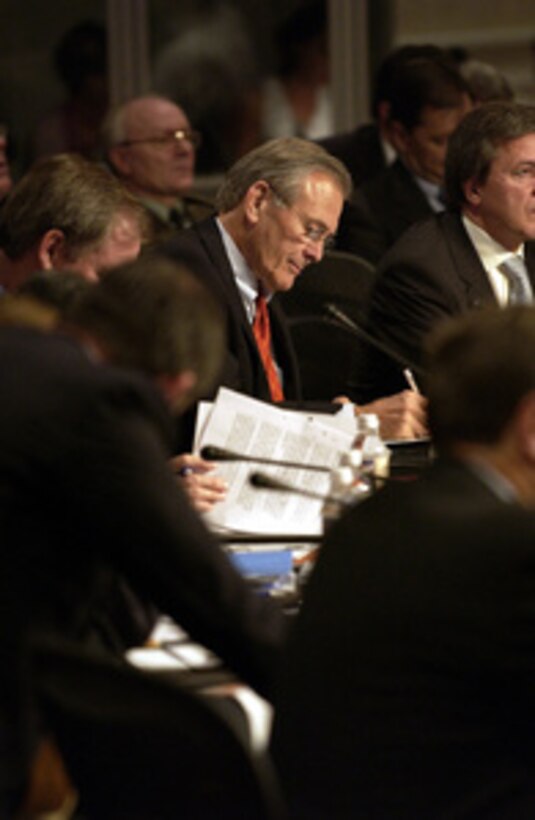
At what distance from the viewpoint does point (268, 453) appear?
3.65 metres

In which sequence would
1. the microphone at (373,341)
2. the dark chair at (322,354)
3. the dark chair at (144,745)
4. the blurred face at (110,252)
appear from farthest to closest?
Answer: the dark chair at (322,354)
the microphone at (373,341)
the blurred face at (110,252)
the dark chair at (144,745)

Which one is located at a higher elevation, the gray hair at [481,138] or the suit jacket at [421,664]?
the suit jacket at [421,664]

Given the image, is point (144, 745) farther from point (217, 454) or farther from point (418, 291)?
point (418, 291)

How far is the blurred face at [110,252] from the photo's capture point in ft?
13.0

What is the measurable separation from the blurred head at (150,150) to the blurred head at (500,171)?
1.79 metres

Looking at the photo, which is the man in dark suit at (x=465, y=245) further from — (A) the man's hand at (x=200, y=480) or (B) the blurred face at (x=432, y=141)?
(B) the blurred face at (x=432, y=141)

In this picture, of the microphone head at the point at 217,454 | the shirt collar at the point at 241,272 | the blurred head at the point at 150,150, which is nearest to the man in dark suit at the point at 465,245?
the shirt collar at the point at 241,272

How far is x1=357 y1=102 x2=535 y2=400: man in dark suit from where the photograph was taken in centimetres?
488

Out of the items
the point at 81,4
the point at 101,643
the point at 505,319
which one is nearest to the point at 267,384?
the point at 101,643

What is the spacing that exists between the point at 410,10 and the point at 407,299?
389 cm

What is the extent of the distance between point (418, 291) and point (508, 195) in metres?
0.33

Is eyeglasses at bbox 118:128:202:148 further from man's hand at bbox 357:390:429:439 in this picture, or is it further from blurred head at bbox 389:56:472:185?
man's hand at bbox 357:390:429:439

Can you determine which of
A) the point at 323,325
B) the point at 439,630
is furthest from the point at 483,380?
the point at 323,325

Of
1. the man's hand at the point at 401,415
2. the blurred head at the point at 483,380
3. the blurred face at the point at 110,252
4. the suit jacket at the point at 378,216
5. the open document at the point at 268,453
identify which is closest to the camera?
the blurred head at the point at 483,380
